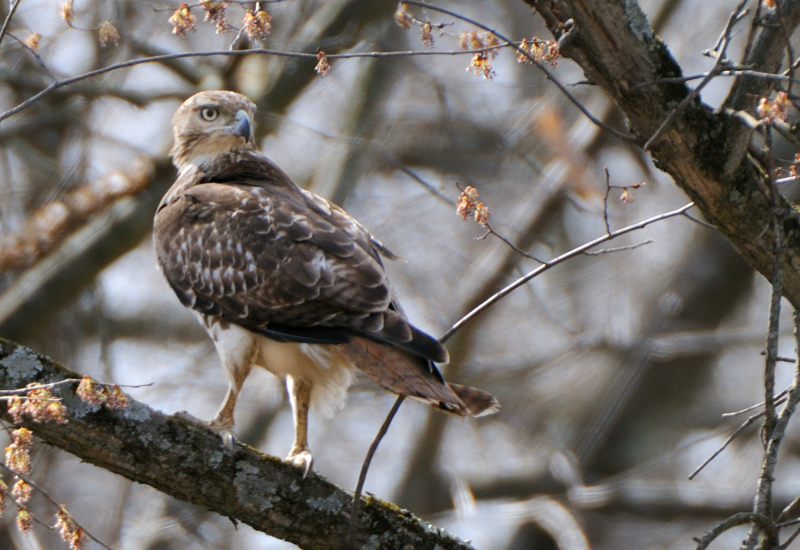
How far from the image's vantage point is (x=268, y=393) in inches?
308

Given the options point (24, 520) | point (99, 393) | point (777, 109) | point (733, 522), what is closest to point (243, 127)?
point (99, 393)

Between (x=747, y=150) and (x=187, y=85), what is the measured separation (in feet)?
18.0

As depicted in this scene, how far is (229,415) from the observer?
3.59 m

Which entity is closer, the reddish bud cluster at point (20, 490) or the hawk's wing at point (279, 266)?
the reddish bud cluster at point (20, 490)

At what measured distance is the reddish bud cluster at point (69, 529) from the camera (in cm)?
238

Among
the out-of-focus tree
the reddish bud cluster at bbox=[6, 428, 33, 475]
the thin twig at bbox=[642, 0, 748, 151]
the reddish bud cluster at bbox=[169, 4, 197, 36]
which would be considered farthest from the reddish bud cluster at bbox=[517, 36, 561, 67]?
the out-of-focus tree

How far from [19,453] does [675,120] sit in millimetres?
2133

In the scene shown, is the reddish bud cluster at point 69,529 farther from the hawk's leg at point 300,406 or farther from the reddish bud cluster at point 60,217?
the reddish bud cluster at point 60,217

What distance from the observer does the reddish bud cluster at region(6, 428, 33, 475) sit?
2.31 meters

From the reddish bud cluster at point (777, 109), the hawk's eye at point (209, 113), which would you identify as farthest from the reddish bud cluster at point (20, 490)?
the hawk's eye at point (209, 113)

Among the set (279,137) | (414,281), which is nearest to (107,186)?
(279,137)

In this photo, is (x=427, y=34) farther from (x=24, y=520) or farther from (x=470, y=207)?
(x=24, y=520)

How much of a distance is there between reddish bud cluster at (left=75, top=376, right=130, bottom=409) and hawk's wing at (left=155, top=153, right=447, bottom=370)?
1.02 metres

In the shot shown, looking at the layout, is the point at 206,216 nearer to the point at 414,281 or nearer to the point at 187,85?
the point at 187,85
